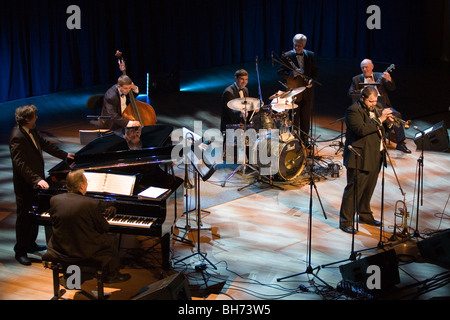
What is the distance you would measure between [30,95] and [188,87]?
3488 millimetres

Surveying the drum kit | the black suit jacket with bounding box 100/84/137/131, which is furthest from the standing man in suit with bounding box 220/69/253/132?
the black suit jacket with bounding box 100/84/137/131

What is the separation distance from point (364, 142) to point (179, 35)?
8.11m

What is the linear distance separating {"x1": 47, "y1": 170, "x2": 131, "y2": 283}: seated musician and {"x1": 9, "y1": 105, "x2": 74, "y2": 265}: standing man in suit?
2.29 ft

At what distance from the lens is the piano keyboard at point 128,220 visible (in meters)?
5.12

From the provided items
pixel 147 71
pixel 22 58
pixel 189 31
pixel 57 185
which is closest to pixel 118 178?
pixel 57 185

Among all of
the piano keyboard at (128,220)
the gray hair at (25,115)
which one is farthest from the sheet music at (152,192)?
the gray hair at (25,115)

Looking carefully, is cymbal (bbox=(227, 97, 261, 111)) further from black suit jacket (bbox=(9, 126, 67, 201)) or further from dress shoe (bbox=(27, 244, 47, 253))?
dress shoe (bbox=(27, 244, 47, 253))

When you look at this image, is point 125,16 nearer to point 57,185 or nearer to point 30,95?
point 30,95

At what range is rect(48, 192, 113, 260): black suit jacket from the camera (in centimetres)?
461

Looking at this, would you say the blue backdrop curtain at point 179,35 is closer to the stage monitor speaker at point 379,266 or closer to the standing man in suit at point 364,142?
the standing man in suit at point 364,142

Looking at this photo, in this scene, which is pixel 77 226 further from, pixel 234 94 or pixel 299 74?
pixel 299 74

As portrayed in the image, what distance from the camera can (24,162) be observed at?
545 centimetres

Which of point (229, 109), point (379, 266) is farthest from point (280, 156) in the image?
point (379, 266)

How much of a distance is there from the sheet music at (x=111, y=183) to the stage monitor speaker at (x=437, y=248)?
119 inches
